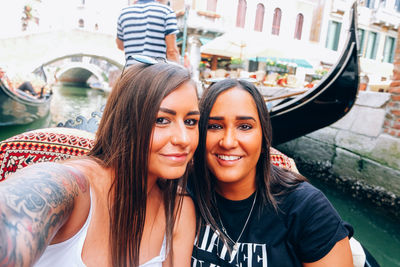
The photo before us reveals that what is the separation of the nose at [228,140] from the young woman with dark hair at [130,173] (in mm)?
101

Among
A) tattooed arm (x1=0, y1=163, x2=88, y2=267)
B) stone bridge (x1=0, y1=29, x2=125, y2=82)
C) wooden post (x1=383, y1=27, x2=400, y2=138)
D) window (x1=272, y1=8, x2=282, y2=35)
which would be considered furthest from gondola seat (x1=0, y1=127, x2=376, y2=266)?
window (x1=272, y1=8, x2=282, y2=35)

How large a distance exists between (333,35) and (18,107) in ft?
37.9

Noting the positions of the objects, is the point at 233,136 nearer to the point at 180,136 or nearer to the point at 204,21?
the point at 180,136

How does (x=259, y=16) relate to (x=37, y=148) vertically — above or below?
above

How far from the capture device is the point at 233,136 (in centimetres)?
84

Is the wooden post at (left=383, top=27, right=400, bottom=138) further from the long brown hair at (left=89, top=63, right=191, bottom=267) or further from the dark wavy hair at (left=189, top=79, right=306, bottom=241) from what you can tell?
the long brown hair at (left=89, top=63, right=191, bottom=267)

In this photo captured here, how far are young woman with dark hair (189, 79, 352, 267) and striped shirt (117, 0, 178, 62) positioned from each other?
2.69ft

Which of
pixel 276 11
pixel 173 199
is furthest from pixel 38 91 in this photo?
pixel 276 11

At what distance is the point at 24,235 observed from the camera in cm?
37

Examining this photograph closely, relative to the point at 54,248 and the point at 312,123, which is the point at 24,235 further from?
the point at 312,123

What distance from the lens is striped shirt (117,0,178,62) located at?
156cm

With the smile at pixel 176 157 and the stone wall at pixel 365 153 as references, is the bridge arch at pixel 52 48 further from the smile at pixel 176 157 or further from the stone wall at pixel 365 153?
the smile at pixel 176 157

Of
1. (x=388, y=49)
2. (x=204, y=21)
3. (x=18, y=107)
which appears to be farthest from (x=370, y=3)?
(x=18, y=107)

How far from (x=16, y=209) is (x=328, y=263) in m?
0.72
